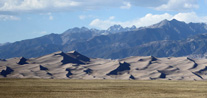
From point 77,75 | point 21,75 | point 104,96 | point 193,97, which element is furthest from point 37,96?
point 77,75

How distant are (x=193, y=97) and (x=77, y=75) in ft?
448

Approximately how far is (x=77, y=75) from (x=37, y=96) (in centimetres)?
13448

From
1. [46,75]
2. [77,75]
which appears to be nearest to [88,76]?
[77,75]

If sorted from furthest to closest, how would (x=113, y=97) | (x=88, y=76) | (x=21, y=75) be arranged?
(x=88, y=76) → (x=21, y=75) → (x=113, y=97)

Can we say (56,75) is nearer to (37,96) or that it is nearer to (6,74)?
(6,74)

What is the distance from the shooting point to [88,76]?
639 feet

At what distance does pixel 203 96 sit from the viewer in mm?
65438

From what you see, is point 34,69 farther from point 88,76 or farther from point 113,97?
point 113,97

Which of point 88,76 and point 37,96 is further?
point 88,76

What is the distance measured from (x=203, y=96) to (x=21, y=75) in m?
129

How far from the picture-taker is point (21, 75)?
18275 centimetres

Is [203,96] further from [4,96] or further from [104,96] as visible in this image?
[4,96]

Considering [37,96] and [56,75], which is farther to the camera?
[56,75]

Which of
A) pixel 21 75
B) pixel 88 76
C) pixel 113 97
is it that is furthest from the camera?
pixel 88 76
